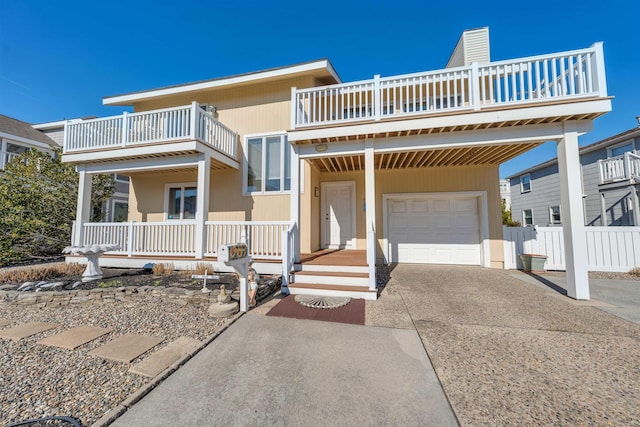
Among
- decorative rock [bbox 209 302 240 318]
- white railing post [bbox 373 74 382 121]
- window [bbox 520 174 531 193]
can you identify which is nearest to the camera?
decorative rock [bbox 209 302 240 318]

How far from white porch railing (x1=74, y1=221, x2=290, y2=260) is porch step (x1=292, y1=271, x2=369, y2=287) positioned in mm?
1407

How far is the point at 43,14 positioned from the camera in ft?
25.1

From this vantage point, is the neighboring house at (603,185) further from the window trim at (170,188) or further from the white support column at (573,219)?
the window trim at (170,188)

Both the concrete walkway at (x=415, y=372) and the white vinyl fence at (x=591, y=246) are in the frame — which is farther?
the white vinyl fence at (x=591, y=246)

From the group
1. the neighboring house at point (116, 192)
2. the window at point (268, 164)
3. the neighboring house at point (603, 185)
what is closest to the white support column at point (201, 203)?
the window at point (268, 164)

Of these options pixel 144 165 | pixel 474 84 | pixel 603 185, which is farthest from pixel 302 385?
pixel 603 185

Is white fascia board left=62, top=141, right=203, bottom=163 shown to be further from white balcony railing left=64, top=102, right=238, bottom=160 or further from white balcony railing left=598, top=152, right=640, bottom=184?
white balcony railing left=598, top=152, right=640, bottom=184

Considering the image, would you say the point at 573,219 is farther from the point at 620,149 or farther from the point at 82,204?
the point at 82,204

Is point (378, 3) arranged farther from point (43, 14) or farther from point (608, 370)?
point (43, 14)

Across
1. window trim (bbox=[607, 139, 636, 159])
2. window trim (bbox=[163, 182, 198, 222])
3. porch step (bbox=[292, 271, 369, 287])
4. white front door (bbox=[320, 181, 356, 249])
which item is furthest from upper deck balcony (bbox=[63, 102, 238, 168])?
window trim (bbox=[607, 139, 636, 159])

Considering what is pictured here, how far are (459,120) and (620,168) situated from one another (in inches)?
408

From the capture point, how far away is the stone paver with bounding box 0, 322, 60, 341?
3137mm

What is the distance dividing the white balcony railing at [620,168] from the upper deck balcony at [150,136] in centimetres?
1481

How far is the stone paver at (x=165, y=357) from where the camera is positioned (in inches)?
92.6
